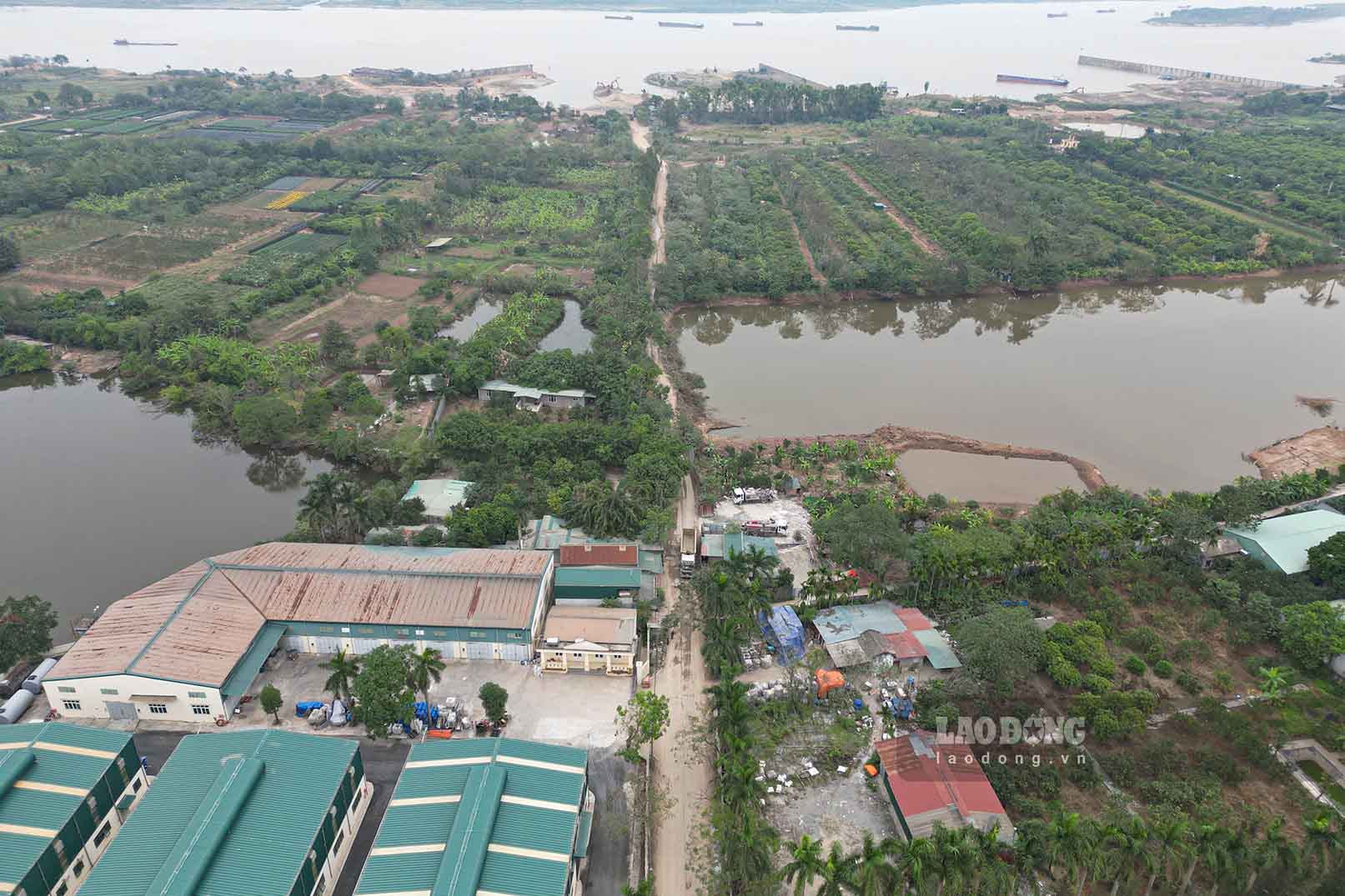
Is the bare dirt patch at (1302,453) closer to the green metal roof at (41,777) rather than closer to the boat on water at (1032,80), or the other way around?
the green metal roof at (41,777)

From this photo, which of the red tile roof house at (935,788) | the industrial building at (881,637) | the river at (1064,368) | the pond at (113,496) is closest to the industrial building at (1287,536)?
the river at (1064,368)

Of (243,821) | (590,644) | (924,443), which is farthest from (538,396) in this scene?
(243,821)

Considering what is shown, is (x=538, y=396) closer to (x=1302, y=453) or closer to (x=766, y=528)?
(x=766, y=528)

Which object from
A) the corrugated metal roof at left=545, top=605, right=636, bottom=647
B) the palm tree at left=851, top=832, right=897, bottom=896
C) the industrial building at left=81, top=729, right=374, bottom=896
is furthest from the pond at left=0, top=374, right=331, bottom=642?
the palm tree at left=851, top=832, right=897, bottom=896

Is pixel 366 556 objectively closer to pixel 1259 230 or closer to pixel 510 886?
pixel 510 886

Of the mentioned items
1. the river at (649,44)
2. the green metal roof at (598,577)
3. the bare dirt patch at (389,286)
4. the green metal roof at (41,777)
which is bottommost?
the green metal roof at (598,577)

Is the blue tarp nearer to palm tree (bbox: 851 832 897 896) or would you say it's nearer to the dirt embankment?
palm tree (bbox: 851 832 897 896)

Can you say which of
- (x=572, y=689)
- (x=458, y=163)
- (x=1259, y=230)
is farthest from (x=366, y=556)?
(x=1259, y=230)
